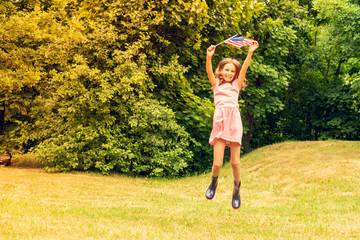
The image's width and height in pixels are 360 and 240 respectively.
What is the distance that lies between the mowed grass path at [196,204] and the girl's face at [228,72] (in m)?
3.34

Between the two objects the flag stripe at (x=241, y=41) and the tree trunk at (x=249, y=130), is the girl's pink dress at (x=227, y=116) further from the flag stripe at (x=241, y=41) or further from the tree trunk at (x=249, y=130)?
the tree trunk at (x=249, y=130)

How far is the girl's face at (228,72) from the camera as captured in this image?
20.1ft

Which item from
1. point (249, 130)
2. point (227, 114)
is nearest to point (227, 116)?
point (227, 114)

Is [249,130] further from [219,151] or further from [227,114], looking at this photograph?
[219,151]

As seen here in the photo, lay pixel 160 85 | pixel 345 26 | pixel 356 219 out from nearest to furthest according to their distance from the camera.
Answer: pixel 356 219 → pixel 345 26 → pixel 160 85

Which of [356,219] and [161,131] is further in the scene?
[161,131]

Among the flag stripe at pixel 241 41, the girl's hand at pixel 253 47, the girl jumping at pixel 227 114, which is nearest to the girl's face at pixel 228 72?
the girl jumping at pixel 227 114

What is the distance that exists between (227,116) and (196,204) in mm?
6447

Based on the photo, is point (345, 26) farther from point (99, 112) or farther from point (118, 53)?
point (99, 112)

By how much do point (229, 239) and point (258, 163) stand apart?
41.9 ft

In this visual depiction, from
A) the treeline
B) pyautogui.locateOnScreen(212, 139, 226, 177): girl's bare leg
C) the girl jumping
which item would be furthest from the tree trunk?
pyautogui.locateOnScreen(212, 139, 226, 177): girl's bare leg

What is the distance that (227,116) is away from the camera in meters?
5.82

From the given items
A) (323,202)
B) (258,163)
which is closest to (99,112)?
(258,163)

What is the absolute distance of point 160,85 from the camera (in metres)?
18.7
